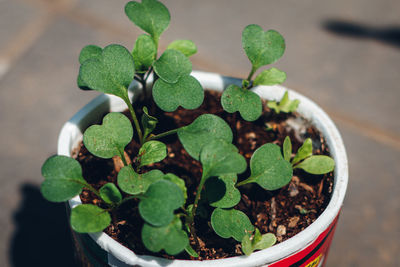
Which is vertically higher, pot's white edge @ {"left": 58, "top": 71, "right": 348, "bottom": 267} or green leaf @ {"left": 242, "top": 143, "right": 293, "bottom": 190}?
green leaf @ {"left": 242, "top": 143, "right": 293, "bottom": 190}

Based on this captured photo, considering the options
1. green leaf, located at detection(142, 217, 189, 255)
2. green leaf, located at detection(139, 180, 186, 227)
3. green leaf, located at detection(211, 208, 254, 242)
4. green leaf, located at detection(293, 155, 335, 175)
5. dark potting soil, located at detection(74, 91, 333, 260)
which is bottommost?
dark potting soil, located at detection(74, 91, 333, 260)

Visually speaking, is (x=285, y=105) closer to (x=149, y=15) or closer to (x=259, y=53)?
(x=259, y=53)

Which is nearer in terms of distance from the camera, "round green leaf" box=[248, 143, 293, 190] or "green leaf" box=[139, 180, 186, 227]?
"green leaf" box=[139, 180, 186, 227]

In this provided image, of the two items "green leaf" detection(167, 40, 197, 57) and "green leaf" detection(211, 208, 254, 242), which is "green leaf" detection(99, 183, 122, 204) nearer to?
→ "green leaf" detection(211, 208, 254, 242)

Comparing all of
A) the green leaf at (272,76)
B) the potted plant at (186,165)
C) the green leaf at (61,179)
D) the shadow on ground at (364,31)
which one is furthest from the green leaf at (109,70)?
the shadow on ground at (364,31)

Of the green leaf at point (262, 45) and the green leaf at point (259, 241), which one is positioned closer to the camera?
the green leaf at point (259, 241)

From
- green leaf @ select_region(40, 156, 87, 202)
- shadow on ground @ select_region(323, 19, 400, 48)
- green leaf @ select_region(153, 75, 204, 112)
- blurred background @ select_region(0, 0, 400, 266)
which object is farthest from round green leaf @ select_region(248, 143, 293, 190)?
shadow on ground @ select_region(323, 19, 400, 48)

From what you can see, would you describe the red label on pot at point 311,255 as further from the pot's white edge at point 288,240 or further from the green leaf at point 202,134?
the green leaf at point 202,134

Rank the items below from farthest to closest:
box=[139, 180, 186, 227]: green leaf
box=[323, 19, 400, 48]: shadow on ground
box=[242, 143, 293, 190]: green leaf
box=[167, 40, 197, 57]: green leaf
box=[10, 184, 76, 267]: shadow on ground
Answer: box=[323, 19, 400, 48]: shadow on ground < box=[10, 184, 76, 267]: shadow on ground < box=[167, 40, 197, 57]: green leaf < box=[242, 143, 293, 190]: green leaf < box=[139, 180, 186, 227]: green leaf
